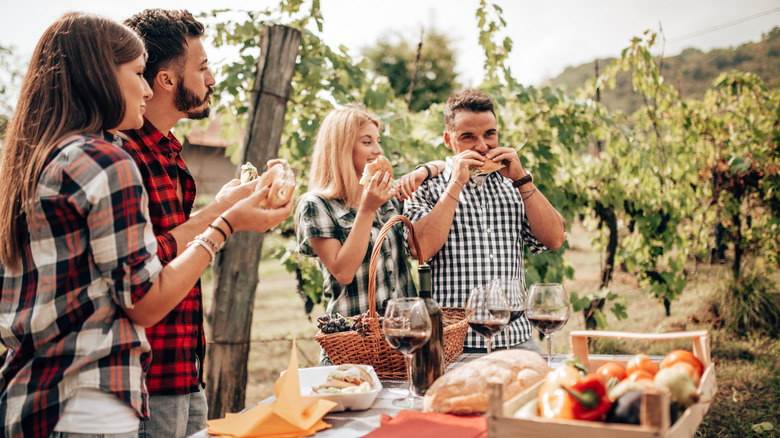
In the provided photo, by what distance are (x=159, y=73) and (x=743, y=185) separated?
6.03 metres

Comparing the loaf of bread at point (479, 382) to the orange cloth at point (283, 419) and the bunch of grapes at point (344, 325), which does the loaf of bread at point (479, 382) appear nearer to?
the orange cloth at point (283, 419)

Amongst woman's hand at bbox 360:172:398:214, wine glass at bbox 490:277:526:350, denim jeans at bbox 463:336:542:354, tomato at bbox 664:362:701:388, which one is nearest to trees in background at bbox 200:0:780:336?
denim jeans at bbox 463:336:542:354

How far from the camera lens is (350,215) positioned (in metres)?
Result: 2.38

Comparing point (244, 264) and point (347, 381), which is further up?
point (244, 264)

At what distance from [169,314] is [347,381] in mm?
691

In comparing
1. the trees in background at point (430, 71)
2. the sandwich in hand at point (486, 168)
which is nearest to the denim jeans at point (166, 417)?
the sandwich in hand at point (486, 168)

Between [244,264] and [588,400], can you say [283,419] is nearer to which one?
[588,400]

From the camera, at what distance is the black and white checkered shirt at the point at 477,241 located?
2.45 metres

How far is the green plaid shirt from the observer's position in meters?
2.27

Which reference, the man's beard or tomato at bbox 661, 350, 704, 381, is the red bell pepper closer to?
tomato at bbox 661, 350, 704, 381

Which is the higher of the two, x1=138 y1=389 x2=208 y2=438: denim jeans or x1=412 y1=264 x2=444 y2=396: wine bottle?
x1=412 y1=264 x2=444 y2=396: wine bottle

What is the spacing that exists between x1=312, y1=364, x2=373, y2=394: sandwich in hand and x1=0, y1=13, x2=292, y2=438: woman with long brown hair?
490 mm

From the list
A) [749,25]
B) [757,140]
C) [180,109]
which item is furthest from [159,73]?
[749,25]

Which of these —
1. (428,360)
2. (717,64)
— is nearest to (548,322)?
(428,360)
